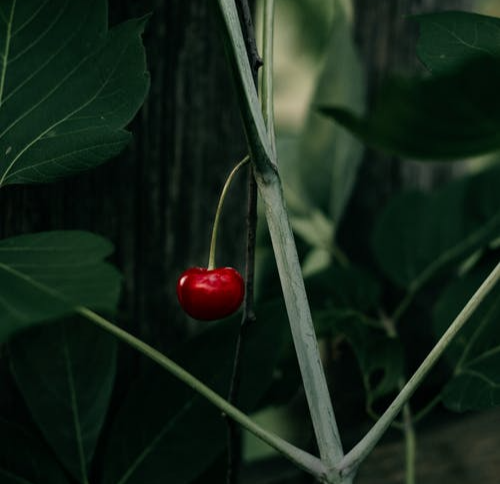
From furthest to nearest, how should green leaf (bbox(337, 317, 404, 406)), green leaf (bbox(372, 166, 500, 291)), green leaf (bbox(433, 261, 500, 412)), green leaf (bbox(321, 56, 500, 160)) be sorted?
green leaf (bbox(372, 166, 500, 291)), green leaf (bbox(337, 317, 404, 406)), green leaf (bbox(433, 261, 500, 412)), green leaf (bbox(321, 56, 500, 160))

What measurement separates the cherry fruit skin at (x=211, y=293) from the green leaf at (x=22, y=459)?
24cm

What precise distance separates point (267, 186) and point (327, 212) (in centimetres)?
62

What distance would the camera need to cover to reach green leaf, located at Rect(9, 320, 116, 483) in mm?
818

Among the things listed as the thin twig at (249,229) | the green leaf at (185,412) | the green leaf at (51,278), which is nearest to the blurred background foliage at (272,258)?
the green leaf at (185,412)

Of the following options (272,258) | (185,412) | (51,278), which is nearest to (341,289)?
(272,258)

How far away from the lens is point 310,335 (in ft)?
2.09

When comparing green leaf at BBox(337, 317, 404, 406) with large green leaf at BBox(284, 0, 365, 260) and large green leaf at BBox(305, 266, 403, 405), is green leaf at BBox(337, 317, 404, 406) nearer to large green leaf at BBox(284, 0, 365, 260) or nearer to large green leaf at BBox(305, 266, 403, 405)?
large green leaf at BBox(305, 266, 403, 405)

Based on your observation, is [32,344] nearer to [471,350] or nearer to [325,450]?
[325,450]

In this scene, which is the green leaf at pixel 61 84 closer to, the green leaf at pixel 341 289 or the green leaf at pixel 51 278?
the green leaf at pixel 51 278

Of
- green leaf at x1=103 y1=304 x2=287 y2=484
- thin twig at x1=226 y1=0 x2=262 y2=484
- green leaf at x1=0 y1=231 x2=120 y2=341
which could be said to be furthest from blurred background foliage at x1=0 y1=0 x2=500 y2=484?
green leaf at x1=0 y1=231 x2=120 y2=341

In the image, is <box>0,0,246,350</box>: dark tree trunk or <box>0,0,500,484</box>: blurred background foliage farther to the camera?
<box>0,0,246,350</box>: dark tree trunk

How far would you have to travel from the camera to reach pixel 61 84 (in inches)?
27.5

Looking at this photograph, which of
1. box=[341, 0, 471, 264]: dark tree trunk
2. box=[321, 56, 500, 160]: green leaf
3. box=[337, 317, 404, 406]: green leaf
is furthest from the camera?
box=[341, 0, 471, 264]: dark tree trunk

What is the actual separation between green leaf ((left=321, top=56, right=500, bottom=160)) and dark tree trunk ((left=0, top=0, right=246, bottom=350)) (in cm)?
54
